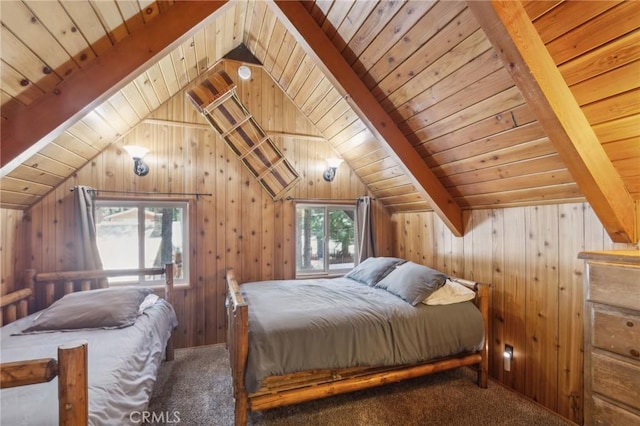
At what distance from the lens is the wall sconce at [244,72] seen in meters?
3.55

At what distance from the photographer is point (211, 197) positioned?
11.1 ft

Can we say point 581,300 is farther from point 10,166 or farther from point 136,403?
point 10,166

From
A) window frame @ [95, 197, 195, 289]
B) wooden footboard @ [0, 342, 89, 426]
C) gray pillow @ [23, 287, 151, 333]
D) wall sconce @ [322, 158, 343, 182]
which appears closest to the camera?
wooden footboard @ [0, 342, 89, 426]

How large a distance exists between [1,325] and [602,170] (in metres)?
4.39

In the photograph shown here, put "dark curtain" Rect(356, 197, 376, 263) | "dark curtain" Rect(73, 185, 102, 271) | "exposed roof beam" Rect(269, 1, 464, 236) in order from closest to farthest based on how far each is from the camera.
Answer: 1. "exposed roof beam" Rect(269, 1, 464, 236)
2. "dark curtain" Rect(73, 185, 102, 271)
3. "dark curtain" Rect(356, 197, 376, 263)

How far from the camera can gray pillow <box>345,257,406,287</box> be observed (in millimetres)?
3131

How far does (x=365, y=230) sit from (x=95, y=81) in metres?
3.17

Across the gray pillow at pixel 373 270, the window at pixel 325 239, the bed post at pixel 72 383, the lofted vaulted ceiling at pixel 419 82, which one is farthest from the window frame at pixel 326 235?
the bed post at pixel 72 383

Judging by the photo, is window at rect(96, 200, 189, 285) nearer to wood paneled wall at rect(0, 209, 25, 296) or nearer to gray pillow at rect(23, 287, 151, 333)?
wood paneled wall at rect(0, 209, 25, 296)

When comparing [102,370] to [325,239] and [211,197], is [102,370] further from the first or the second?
[325,239]

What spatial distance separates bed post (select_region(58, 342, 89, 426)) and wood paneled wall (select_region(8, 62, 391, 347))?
2347 mm

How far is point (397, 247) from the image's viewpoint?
4.09 m

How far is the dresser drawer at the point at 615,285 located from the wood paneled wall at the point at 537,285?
0.65m

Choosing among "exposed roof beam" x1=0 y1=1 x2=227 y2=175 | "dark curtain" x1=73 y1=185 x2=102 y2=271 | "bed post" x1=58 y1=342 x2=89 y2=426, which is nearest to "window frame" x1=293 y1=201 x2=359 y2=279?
"dark curtain" x1=73 y1=185 x2=102 y2=271
